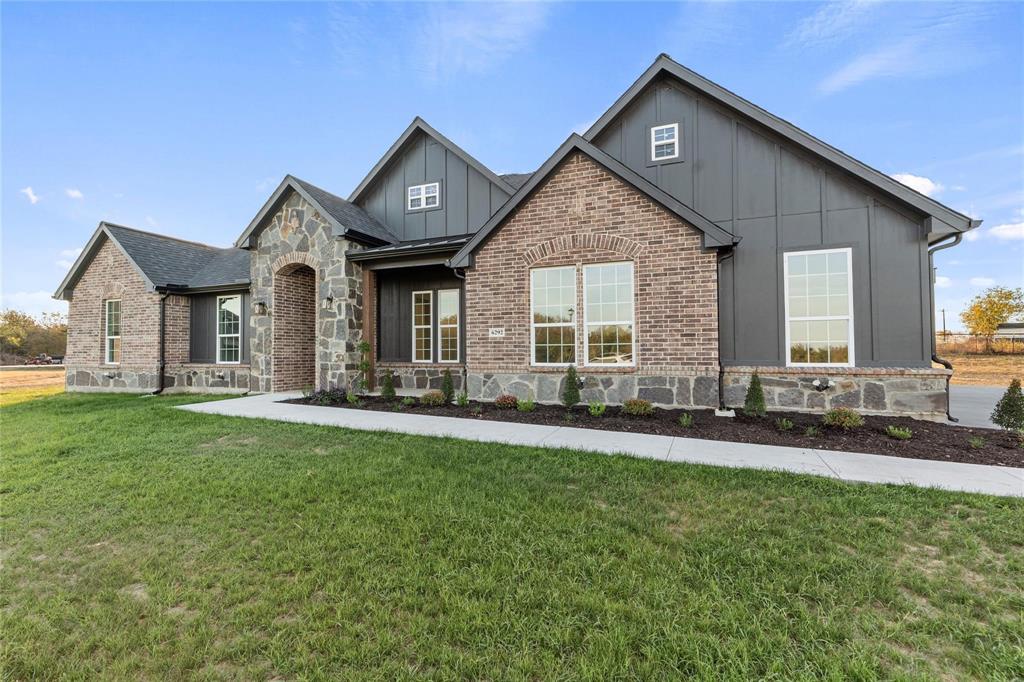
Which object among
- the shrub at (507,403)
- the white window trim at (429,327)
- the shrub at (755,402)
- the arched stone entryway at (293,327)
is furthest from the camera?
the arched stone entryway at (293,327)

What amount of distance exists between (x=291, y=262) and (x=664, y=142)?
10.2m

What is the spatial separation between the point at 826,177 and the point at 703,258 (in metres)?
3.06

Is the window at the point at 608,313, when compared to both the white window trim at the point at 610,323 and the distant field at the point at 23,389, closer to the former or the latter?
the white window trim at the point at 610,323

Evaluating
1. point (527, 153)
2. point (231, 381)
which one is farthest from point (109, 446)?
point (527, 153)

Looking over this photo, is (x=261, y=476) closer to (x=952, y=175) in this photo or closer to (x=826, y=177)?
(x=826, y=177)

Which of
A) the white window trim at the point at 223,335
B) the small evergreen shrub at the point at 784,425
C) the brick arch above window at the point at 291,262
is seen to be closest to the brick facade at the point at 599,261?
the small evergreen shrub at the point at 784,425

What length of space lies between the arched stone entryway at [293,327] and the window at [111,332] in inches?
304

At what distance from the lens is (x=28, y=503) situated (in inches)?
157

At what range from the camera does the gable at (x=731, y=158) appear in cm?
770

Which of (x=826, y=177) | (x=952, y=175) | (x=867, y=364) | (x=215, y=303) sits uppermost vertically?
(x=952, y=175)

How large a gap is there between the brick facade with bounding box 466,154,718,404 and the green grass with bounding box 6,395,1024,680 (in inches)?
143

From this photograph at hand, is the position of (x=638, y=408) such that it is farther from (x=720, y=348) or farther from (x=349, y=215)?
(x=349, y=215)

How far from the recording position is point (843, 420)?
21.2 feet

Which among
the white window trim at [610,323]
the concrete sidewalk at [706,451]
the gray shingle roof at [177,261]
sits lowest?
the concrete sidewalk at [706,451]
